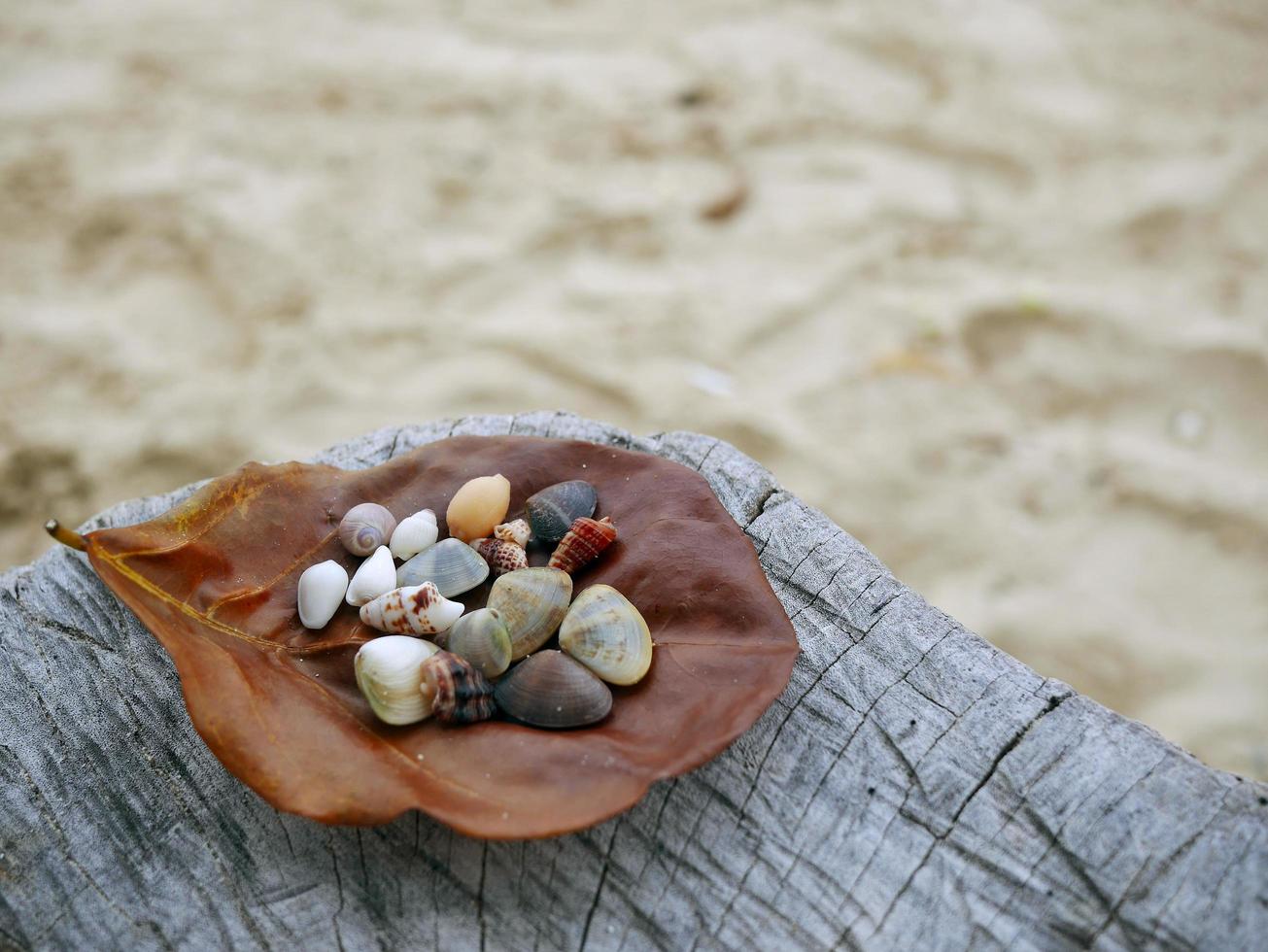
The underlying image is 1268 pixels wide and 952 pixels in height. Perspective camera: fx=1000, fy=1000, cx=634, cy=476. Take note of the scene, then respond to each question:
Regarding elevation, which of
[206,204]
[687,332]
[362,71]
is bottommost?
[687,332]

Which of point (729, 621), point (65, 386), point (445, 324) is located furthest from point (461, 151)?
point (729, 621)

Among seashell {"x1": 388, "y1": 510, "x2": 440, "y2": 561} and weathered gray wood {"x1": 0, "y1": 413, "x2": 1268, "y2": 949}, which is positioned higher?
seashell {"x1": 388, "y1": 510, "x2": 440, "y2": 561}

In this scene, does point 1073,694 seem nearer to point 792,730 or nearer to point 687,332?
point 792,730

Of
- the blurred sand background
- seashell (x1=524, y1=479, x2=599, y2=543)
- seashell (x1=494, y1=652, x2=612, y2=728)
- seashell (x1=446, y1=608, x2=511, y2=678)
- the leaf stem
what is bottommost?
the blurred sand background

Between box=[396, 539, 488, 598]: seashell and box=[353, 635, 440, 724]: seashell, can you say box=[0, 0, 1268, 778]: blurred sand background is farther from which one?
box=[353, 635, 440, 724]: seashell

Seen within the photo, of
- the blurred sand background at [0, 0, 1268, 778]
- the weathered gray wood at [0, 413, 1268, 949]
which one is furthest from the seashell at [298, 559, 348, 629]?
the blurred sand background at [0, 0, 1268, 778]

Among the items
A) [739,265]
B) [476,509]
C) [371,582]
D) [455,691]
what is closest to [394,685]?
→ [455,691]
